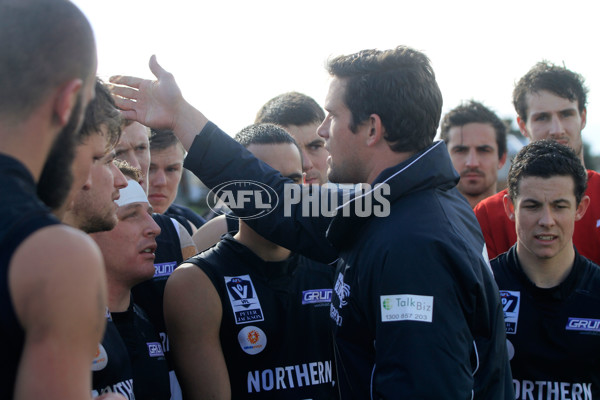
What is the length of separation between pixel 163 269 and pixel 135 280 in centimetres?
67

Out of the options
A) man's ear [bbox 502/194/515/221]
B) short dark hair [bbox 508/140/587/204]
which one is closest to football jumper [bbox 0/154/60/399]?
short dark hair [bbox 508/140/587/204]

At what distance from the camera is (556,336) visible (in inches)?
140

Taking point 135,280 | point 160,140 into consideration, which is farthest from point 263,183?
point 160,140

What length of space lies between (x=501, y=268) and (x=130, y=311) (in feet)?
8.01

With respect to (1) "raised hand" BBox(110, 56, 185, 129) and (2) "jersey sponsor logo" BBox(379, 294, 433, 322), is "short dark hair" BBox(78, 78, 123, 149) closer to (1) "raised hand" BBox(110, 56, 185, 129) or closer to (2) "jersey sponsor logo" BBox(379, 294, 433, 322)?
(1) "raised hand" BBox(110, 56, 185, 129)

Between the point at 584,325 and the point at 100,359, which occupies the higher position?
the point at 584,325

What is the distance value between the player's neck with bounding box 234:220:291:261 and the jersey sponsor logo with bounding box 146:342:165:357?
754mm

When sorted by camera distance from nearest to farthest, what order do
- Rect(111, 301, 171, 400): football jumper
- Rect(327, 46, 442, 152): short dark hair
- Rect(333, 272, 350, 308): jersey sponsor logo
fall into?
Rect(333, 272, 350, 308): jersey sponsor logo < Rect(327, 46, 442, 152): short dark hair < Rect(111, 301, 171, 400): football jumper

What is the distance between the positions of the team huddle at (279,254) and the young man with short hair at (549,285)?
1 cm

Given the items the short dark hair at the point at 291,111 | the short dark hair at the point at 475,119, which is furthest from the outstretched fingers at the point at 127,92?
the short dark hair at the point at 475,119

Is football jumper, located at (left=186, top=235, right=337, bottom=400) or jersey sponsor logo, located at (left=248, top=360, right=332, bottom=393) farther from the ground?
football jumper, located at (left=186, top=235, right=337, bottom=400)

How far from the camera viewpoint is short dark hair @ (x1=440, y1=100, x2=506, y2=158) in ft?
21.0

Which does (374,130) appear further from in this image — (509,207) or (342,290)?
(509,207)

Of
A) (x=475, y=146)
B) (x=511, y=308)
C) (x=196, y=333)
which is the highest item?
(x=475, y=146)
